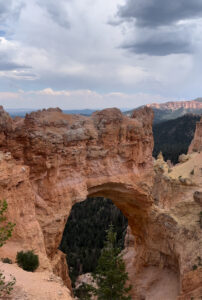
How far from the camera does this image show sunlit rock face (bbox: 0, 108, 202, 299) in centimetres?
1210

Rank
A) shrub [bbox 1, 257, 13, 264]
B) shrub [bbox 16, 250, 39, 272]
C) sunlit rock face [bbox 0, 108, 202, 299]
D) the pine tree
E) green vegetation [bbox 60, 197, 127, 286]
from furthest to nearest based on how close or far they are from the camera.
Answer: green vegetation [bbox 60, 197, 127, 286] < the pine tree < sunlit rock face [bbox 0, 108, 202, 299] < shrub [bbox 16, 250, 39, 272] < shrub [bbox 1, 257, 13, 264]

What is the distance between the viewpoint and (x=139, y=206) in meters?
18.9

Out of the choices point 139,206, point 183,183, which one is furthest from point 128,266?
point 183,183

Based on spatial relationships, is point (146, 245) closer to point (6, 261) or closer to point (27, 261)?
point (27, 261)

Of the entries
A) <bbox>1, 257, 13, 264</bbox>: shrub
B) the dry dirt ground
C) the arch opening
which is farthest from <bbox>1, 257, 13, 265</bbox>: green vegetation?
the arch opening

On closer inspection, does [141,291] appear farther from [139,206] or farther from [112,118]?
[112,118]

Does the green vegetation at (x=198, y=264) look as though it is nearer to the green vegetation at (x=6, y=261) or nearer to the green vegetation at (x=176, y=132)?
the green vegetation at (x=6, y=261)

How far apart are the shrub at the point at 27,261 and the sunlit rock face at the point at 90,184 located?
2.01 ft

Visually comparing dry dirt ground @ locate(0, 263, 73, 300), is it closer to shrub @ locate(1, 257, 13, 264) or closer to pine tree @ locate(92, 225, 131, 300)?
shrub @ locate(1, 257, 13, 264)

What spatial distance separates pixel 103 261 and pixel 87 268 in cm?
1802

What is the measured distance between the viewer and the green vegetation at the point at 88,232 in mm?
31094

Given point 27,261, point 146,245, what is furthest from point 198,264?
point 27,261

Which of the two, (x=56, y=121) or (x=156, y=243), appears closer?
(x=56, y=121)

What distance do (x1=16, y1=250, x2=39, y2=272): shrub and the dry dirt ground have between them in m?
0.26
